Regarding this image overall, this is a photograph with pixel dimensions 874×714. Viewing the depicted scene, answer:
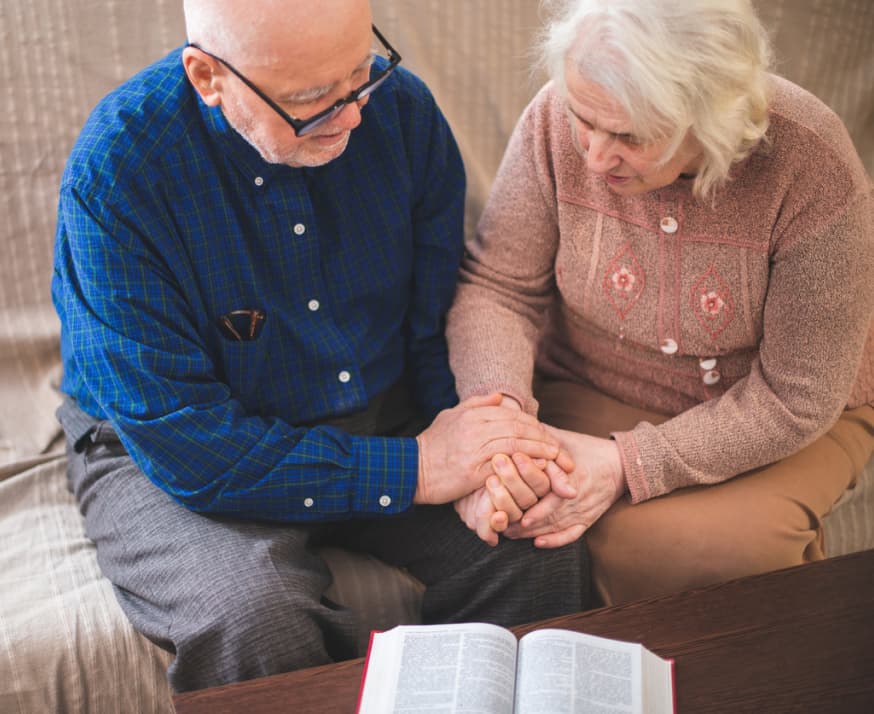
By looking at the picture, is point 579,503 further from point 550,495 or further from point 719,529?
point 719,529

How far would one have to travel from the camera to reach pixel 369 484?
60.1 inches

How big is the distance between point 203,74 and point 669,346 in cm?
82

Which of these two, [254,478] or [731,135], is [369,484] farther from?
[731,135]

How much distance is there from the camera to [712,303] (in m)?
1.53

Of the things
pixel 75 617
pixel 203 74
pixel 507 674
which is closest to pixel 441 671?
pixel 507 674

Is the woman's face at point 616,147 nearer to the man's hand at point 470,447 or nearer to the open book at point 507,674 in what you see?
the man's hand at point 470,447

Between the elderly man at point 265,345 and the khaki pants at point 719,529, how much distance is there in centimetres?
7

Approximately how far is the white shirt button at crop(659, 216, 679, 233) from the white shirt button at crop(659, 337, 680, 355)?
18 centimetres

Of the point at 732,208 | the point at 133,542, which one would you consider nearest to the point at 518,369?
the point at 732,208

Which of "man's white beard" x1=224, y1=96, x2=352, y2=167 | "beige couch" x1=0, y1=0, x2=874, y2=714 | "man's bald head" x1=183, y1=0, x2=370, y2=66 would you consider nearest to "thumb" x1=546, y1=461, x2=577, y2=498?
"beige couch" x1=0, y1=0, x2=874, y2=714

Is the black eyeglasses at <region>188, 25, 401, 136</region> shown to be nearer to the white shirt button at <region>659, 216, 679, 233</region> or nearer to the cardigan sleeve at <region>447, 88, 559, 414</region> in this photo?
the cardigan sleeve at <region>447, 88, 559, 414</region>

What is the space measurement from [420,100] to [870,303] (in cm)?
76

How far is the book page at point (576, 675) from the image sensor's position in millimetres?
1139

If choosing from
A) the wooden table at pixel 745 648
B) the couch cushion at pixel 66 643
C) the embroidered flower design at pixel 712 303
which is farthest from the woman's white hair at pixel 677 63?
the couch cushion at pixel 66 643
